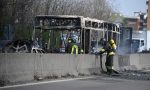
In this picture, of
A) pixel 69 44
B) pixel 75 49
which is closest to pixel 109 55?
pixel 75 49

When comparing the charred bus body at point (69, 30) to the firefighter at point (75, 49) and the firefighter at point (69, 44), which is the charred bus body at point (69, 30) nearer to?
the firefighter at point (75, 49)

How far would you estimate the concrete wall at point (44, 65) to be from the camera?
1586 cm

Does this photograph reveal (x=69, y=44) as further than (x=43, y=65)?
Yes

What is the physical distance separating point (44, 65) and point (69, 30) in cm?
726

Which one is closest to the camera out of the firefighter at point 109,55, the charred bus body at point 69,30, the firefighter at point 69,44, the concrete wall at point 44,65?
the concrete wall at point 44,65

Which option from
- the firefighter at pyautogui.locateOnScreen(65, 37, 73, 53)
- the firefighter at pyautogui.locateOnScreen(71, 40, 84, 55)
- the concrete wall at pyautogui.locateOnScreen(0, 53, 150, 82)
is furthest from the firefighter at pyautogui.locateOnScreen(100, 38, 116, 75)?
the firefighter at pyautogui.locateOnScreen(65, 37, 73, 53)

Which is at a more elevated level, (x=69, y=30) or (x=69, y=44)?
(x=69, y=30)

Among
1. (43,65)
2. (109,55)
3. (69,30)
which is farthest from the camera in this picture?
(69,30)

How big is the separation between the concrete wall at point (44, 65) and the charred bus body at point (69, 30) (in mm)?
2075

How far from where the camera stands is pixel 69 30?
25.0 meters

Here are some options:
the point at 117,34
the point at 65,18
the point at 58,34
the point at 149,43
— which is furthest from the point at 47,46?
the point at 149,43

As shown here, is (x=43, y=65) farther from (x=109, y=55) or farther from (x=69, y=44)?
(x=69, y=44)

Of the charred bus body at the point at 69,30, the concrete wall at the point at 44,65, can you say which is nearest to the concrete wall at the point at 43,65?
the concrete wall at the point at 44,65

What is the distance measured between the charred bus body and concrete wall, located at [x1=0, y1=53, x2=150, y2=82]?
6.81 feet
